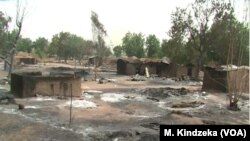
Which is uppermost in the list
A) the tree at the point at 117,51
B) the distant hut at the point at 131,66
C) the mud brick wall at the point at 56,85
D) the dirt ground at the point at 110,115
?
the tree at the point at 117,51

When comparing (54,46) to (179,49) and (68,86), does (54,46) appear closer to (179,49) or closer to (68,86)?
(179,49)

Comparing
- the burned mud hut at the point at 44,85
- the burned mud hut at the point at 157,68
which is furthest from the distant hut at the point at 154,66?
the burned mud hut at the point at 44,85

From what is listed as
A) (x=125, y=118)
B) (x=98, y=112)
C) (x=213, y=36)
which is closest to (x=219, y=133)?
(x=125, y=118)

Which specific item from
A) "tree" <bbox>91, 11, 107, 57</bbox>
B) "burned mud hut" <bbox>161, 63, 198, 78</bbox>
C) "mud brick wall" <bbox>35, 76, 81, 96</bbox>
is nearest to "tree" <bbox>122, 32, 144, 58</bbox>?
"burned mud hut" <bbox>161, 63, 198, 78</bbox>

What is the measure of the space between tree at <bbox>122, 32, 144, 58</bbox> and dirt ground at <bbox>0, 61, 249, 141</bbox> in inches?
2019

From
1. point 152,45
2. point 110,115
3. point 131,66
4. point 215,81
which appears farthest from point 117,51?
point 110,115

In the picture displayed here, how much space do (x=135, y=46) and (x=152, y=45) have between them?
16.2ft

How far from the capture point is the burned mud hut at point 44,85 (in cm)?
2208

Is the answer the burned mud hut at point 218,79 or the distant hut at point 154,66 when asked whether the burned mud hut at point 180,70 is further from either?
the burned mud hut at point 218,79

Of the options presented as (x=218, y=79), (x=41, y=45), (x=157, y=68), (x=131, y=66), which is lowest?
(x=218, y=79)

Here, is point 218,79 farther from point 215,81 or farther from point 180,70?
point 180,70

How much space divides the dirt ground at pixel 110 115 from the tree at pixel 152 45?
153 ft

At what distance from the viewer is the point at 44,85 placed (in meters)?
22.6

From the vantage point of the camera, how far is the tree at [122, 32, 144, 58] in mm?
77688
